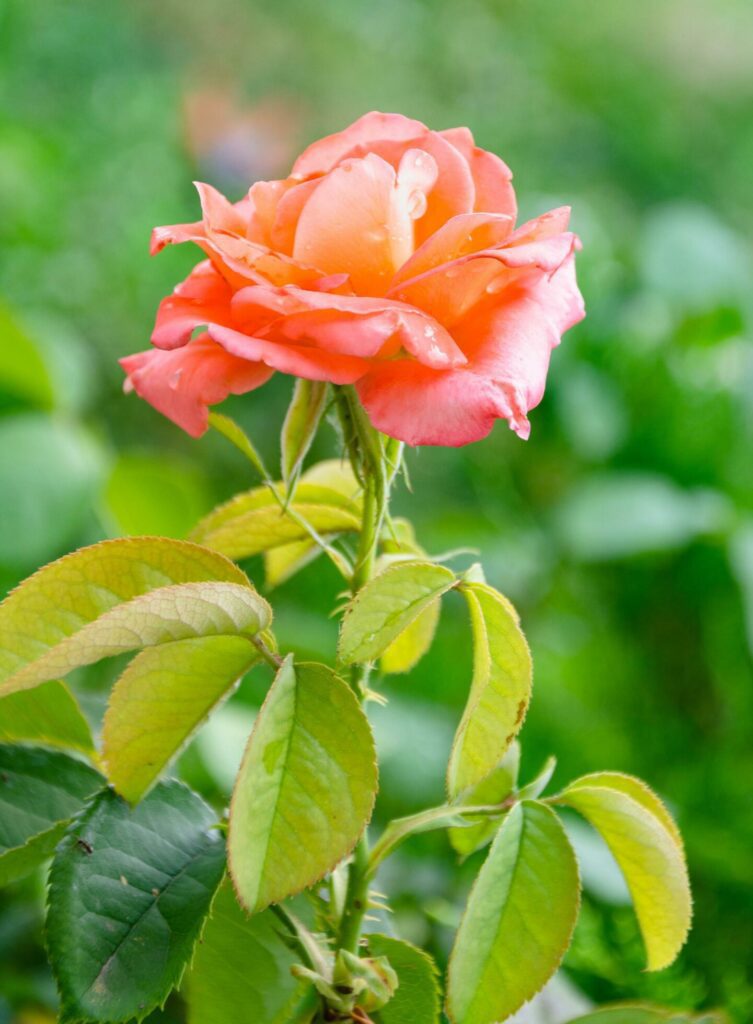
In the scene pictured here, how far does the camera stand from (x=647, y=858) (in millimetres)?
258

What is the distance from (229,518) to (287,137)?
1016 millimetres

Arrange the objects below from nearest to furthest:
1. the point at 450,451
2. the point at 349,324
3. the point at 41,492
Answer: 1. the point at 349,324
2. the point at 41,492
3. the point at 450,451

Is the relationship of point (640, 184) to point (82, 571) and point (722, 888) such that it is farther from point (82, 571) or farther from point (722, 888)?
point (82, 571)

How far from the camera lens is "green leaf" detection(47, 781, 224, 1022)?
0.22 metres

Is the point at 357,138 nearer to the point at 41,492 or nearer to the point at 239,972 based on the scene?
the point at 239,972

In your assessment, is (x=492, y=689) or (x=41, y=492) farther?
(x=41, y=492)

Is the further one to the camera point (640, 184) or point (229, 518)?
point (640, 184)

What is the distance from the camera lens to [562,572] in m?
0.81

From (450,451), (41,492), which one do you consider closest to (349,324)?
(41,492)

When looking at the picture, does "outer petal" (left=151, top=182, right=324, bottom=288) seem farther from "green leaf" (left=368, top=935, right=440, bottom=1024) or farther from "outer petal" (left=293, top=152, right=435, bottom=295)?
"green leaf" (left=368, top=935, right=440, bottom=1024)

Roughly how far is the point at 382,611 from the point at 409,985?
0.10 meters

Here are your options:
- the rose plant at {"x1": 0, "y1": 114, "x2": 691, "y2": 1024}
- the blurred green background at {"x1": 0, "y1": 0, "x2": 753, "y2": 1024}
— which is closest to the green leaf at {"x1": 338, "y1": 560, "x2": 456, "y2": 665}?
the rose plant at {"x1": 0, "y1": 114, "x2": 691, "y2": 1024}

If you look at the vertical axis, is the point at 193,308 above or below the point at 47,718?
above

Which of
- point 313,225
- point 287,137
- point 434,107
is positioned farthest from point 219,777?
point 434,107
